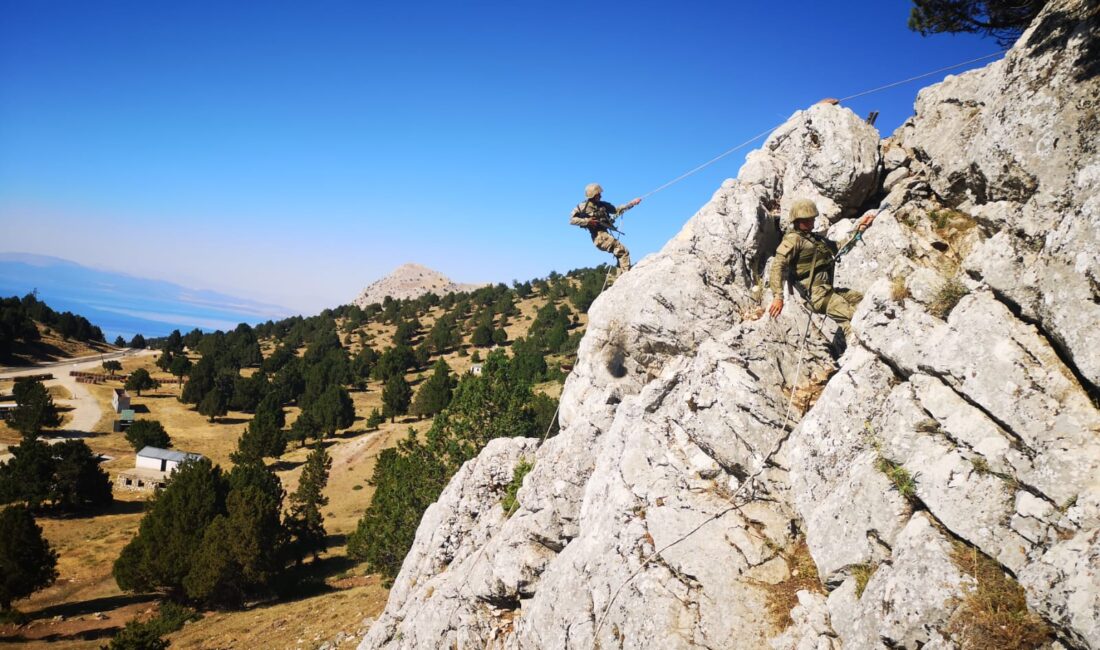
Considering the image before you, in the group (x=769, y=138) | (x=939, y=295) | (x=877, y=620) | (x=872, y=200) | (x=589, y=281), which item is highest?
(x=589, y=281)

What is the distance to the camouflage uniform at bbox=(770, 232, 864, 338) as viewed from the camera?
14.1 meters

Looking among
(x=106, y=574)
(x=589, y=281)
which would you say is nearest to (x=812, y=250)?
(x=106, y=574)

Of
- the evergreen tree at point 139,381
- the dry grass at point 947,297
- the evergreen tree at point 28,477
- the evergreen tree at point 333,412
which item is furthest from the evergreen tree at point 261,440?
the dry grass at point 947,297

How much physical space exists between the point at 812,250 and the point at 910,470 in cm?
653

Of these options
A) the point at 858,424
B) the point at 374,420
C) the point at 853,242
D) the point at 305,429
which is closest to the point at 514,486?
the point at 858,424

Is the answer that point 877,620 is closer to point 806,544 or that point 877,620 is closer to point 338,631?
point 806,544

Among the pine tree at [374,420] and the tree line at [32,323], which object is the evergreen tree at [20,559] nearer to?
the pine tree at [374,420]

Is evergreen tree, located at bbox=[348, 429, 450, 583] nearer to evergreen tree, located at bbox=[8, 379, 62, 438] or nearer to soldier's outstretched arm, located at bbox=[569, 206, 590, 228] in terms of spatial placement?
soldier's outstretched arm, located at bbox=[569, 206, 590, 228]

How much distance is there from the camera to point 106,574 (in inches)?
1871

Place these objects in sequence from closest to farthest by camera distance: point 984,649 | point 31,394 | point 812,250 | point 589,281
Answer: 1. point 984,649
2. point 812,250
3. point 31,394
4. point 589,281

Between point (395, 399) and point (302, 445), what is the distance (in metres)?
15.5

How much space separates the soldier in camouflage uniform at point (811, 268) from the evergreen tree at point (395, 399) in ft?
275

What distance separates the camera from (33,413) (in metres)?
79.6

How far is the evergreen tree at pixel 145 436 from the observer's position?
7631cm
